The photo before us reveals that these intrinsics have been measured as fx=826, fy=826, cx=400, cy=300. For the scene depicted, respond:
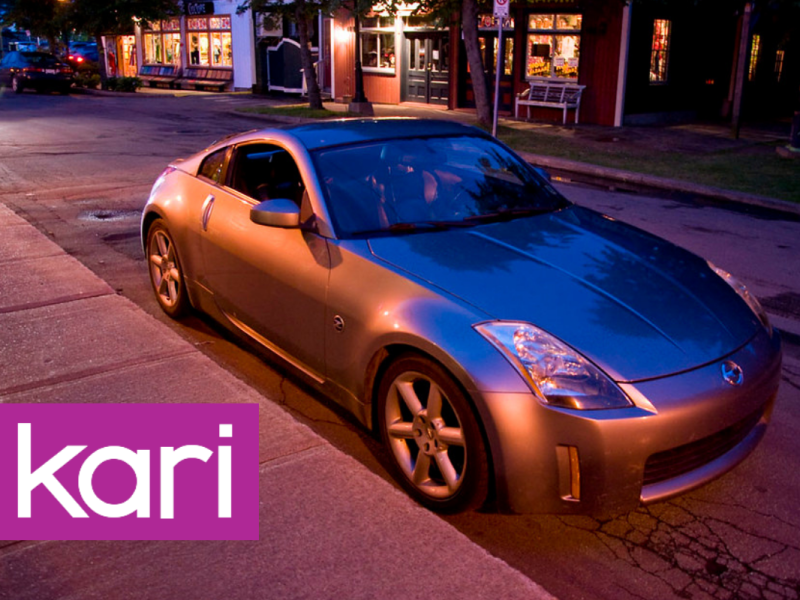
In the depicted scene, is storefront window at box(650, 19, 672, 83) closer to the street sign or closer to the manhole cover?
the street sign

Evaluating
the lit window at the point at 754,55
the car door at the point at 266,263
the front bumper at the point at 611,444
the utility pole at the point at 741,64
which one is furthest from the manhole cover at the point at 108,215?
the lit window at the point at 754,55

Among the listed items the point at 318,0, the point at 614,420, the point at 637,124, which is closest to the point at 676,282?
the point at 614,420

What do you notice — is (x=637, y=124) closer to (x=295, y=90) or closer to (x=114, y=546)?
(x=295, y=90)

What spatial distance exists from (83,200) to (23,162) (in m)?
4.52

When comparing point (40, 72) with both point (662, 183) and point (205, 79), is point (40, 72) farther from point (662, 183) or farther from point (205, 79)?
point (662, 183)

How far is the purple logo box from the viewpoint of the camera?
330cm

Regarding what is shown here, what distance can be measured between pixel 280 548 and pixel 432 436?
0.80 metres

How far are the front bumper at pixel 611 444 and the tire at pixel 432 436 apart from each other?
12 centimetres

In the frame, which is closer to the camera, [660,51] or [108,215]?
[108,215]

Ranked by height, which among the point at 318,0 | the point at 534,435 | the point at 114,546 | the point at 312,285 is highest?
the point at 318,0

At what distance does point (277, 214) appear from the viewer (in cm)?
427

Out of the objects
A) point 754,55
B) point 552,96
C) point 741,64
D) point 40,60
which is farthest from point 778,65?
point 40,60

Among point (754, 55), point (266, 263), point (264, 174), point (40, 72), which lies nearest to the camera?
point (266, 263)

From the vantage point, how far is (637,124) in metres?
21.4
